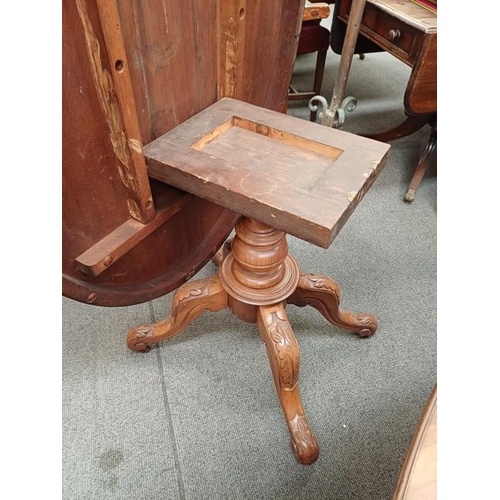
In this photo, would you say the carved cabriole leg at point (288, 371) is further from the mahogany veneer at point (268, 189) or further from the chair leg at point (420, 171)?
the chair leg at point (420, 171)

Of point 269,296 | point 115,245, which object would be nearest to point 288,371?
point 269,296

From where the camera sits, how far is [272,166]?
0.68 meters

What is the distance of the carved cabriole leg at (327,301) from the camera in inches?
42.1

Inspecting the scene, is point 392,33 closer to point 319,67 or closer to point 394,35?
point 394,35

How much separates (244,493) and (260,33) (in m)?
0.96

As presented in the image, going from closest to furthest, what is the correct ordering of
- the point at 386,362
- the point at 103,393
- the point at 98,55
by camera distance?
the point at 98,55, the point at 103,393, the point at 386,362

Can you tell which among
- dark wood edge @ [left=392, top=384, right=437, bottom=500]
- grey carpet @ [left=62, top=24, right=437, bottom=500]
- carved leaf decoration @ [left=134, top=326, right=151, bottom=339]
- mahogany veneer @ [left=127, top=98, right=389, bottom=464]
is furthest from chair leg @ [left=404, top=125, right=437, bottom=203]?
dark wood edge @ [left=392, top=384, right=437, bottom=500]

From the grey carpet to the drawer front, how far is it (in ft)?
2.37

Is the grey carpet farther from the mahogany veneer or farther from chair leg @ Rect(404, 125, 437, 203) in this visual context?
chair leg @ Rect(404, 125, 437, 203)

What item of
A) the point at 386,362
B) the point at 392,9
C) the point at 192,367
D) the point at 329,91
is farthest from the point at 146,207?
the point at 329,91

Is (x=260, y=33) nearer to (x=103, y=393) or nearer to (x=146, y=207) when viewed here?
(x=146, y=207)

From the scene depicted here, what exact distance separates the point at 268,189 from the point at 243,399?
0.67 meters

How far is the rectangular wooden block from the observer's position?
0.61 meters

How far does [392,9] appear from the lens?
4.82ft
